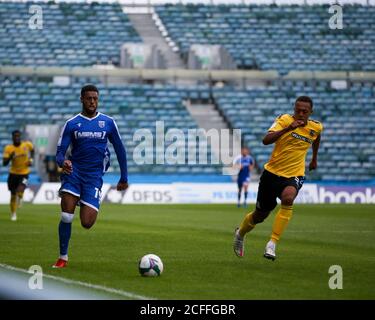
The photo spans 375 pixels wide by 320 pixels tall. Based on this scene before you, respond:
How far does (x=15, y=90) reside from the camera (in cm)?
5409

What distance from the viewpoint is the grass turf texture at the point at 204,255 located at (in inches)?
461

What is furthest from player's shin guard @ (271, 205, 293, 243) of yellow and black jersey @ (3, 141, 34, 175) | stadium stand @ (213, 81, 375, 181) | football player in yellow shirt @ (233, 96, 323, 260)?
stadium stand @ (213, 81, 375, 181)

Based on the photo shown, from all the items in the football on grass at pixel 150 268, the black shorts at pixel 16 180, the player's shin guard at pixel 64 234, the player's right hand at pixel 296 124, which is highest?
the player's right hand at pixel 296 124

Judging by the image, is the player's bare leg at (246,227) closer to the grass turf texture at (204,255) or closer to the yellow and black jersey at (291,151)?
the grass turf texture at (204,255)

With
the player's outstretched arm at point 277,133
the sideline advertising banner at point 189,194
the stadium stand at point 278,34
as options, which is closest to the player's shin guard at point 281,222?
the player's outstretched arm at point 277,133

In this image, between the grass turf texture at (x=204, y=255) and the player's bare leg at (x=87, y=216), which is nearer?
the grass turf texture at (x=204, y=255)

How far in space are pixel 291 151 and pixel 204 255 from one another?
2325 millimetres

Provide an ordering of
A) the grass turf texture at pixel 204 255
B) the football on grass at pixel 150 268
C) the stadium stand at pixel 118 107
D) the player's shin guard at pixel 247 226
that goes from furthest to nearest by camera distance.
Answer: the stadium stand at pixel 118 107
the player's shin guard at pixel 247 226
the football on grass at pixel 150 268
the grass turf texture at pixel 204 255

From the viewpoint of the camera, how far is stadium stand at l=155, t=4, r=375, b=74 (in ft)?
197

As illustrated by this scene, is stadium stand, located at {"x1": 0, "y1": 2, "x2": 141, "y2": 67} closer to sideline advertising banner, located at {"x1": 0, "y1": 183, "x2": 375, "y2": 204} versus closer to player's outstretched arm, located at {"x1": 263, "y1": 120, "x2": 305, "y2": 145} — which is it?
sideline advertising banner, located at {"x1": 0, "y1": 183, "x2": 375, "y2": 204}

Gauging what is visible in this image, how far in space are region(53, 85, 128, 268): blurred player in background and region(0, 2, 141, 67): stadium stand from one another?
43.2 m

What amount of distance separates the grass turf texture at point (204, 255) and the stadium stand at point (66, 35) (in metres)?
29.2

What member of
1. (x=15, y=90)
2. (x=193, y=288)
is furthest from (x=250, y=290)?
(x=15, y=90)
